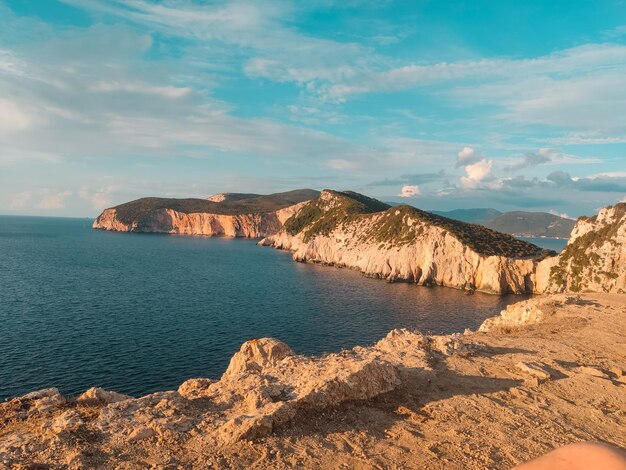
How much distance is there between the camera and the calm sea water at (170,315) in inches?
1656

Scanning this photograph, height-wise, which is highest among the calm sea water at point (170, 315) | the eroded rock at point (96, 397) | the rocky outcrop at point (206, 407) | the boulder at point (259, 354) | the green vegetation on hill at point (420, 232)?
the green vegetation on hill at point (420, 232)

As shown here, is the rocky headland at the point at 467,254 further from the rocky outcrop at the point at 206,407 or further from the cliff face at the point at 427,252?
the rocky outcrop at the point at 206,407

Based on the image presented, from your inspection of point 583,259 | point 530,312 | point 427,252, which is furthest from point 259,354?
point 427,252

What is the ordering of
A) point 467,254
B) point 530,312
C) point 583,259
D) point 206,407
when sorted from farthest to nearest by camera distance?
point 467,254
point 583,259
point 530,312
point 206,407

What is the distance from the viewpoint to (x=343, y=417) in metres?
14.6

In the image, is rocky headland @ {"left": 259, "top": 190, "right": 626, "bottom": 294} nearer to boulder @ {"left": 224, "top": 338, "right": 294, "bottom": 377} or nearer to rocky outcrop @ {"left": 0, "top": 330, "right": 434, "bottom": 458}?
boulder @ {"left": 224, "top": 338, "right": 294, "bottom": 377}

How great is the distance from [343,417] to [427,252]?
102757mm

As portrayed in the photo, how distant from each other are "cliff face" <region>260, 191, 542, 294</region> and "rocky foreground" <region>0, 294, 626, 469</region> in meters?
83.5

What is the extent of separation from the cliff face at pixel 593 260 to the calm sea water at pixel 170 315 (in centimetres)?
1097

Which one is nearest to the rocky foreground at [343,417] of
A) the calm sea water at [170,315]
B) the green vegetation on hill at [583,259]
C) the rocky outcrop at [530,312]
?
the rocky outcrop at [530,312]

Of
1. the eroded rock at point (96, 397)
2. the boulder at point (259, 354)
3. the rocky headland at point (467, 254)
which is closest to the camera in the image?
the eroded rock at point (96, 397)

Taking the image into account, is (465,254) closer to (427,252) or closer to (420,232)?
(427,252)

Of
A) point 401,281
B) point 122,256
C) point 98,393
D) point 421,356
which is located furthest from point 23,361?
point 122,256

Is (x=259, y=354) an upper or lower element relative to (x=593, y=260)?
lower
